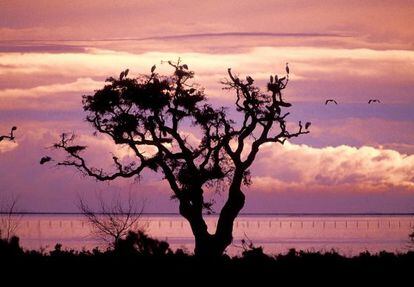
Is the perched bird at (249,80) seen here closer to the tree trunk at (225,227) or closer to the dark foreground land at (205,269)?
the tree trunk at (225,227)

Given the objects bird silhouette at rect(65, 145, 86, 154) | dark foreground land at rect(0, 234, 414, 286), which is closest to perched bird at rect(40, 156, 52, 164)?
bird silhouette at rect(65, 145, 86, 154)

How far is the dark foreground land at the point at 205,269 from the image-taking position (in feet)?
97.5

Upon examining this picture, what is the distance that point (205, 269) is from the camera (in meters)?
29.9

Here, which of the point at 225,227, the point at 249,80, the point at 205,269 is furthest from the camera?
the point at 249,80

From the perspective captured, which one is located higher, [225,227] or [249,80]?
[249,80]

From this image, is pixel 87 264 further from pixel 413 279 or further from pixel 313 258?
pixel 413 279

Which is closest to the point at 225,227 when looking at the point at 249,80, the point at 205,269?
the point at 249,80

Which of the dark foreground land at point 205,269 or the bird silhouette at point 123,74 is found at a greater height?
the bird silhouette at point 123,74

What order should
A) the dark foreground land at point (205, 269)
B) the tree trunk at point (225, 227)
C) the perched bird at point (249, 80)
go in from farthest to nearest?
1. the perched bird at point (249, 80)
2. the tree trunk at point (225, 227)
3. the dark foreground land at point (205, 269)

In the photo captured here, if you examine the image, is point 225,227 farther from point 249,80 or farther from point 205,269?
point 205,269

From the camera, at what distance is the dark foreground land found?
29.7 metres

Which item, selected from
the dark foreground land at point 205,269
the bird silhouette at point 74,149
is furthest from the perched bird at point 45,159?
the dark foreground land at point 205,269

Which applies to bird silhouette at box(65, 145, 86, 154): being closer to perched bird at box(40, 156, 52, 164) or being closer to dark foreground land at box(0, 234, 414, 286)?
perched bird at box(40, 156, 52, 164)

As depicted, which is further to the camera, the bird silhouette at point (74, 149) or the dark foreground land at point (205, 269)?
the bird silhouette at point (74, 149)
